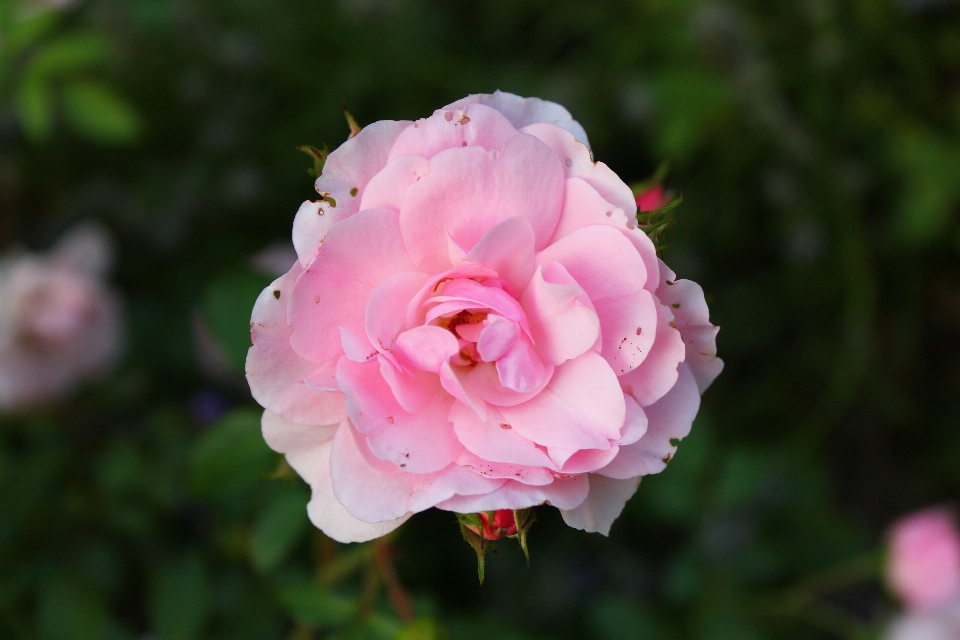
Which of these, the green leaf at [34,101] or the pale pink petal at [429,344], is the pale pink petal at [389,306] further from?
the green leaf at [34,101]

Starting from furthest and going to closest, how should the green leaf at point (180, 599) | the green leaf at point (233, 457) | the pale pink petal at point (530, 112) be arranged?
the green leaf at point (180, 599)
the green leaf at point (233, 457)
the pale pink petal at point (530, 112)

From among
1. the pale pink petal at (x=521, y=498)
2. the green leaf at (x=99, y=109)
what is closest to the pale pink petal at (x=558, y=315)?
the pale pink petal at (x=521, y=498)

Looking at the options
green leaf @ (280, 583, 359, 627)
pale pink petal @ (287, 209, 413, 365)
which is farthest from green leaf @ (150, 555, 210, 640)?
pale pink petal @ (287, 209, 413, 365)

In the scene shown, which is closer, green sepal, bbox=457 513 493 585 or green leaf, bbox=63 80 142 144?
green sepal, bbox=457 513 493 585

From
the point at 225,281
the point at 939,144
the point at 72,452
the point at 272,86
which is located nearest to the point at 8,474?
the point at 72,452

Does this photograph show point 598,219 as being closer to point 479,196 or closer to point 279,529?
point 479,196

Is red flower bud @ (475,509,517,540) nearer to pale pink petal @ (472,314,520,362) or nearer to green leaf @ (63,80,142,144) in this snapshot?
pale pink petal @ (472,314,520,362)

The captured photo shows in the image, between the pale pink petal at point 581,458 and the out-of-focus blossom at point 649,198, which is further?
the out-of-focus blossom at point 649,198
